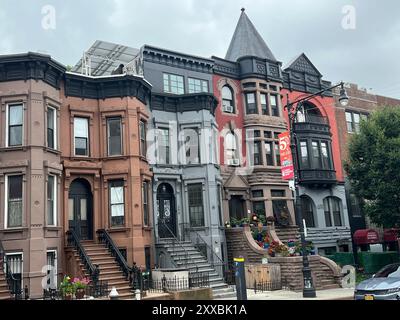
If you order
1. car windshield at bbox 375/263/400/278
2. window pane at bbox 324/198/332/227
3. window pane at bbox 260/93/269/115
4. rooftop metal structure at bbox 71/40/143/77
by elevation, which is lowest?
car windshield at bbox 375/263/400/278

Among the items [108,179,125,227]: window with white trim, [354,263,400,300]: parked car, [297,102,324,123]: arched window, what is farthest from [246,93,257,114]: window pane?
[354,263,400,300]: parked car

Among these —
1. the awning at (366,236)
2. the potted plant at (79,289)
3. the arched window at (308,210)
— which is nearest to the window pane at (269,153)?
the arched window at (308,210)

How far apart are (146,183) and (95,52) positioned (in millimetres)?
10642

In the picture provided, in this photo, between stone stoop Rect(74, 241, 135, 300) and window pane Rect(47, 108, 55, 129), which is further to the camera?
window pane Rect(47, 108, 55, 129)

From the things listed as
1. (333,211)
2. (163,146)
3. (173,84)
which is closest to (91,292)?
(163,146)

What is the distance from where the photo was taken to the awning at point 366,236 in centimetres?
3096

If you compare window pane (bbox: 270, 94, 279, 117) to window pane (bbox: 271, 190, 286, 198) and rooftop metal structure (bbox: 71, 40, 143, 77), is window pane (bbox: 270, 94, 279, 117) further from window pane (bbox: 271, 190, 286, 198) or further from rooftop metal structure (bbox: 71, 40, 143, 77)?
rooftop metal structure (bbox: 71, 40, 143, 77)

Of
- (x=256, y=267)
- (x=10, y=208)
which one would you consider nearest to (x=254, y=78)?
(x=256, y=267)

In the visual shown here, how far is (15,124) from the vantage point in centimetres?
1822

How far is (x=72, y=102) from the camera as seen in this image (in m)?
20.5

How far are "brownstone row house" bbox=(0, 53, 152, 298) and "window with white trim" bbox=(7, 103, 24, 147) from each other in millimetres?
41

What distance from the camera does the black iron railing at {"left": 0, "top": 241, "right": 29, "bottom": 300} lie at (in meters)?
14.8

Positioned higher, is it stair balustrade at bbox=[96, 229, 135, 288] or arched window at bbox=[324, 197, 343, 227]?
arched window at bbox=[324, 197, 343, 227]

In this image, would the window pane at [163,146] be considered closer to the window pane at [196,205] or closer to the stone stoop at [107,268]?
the window pane at [196,205]
